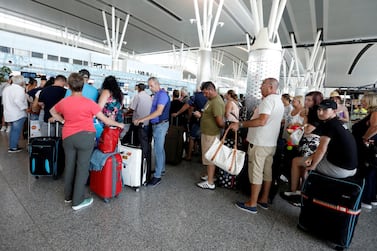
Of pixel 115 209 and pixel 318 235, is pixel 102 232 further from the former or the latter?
pixel 318 235

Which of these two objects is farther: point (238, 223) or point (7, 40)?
point (7, 40)

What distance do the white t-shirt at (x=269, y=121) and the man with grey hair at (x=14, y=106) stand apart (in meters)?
4.28

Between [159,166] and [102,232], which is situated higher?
[159,166]

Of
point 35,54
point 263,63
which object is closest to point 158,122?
point 263,63

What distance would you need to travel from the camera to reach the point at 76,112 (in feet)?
7.32

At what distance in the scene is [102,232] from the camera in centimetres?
211

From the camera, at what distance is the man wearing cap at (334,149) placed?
209cm

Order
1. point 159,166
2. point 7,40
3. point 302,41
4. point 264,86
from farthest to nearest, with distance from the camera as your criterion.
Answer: point 302,41 < point 7,40 < point 159,166 < point 264,86

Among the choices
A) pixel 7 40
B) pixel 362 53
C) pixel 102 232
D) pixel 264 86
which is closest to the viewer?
pixel 102 232

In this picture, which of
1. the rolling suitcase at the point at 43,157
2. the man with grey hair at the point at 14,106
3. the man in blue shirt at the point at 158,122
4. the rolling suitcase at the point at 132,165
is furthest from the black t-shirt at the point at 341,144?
the man with grey hair at the point at 14,106

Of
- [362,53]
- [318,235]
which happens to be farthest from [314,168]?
[362,53]

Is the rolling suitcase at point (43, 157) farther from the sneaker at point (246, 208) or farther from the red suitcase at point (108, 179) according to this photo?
the sneaker at point (246, 208)

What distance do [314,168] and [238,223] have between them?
954 millimetres

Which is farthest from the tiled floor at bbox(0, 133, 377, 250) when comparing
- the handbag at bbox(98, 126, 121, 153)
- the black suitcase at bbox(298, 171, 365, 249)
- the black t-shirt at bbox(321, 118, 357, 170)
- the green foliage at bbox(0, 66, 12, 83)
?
the green foliage at bbox(0, 66, 12, 83)
